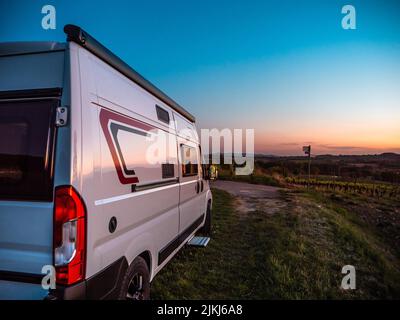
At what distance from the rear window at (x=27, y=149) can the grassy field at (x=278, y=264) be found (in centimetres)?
254

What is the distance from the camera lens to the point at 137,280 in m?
2.91

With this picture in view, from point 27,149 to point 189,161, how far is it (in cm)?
329

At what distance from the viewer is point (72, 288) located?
1.94 meters

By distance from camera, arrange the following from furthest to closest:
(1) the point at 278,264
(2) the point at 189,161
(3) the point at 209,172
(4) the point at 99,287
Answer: (3) the point at 209,172
(2) the point at 189,161
(1) the point at 278,264
(4) the point at 99,287

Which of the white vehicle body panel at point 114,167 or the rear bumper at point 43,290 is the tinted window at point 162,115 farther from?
the rear bumper at point 43,290

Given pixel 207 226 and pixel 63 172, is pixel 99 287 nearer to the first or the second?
pixel 63 172

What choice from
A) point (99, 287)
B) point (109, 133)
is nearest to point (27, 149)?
point (109, 133)

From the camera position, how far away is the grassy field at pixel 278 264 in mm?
4062

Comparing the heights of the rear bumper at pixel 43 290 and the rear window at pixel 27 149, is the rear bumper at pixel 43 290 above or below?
below

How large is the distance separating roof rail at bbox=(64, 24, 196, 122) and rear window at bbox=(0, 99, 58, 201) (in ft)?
1.73

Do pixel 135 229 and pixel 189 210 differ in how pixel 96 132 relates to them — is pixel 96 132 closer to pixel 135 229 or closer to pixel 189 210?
pixel 135 229

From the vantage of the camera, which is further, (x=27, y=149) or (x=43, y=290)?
(x=27, y=149)

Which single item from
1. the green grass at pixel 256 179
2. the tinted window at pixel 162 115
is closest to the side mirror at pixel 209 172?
the tinted window at pixel 162 115
